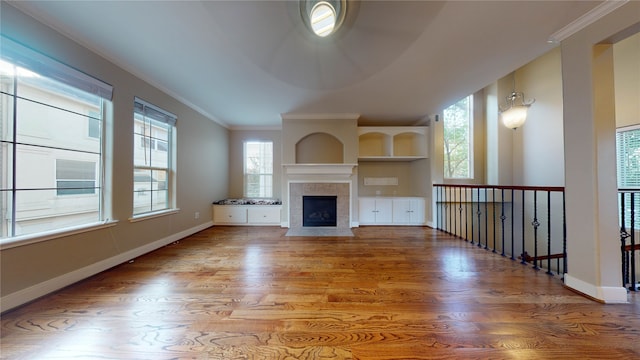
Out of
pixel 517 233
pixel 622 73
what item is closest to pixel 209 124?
pixel 622 73

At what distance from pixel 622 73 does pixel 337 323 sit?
5.24 metres

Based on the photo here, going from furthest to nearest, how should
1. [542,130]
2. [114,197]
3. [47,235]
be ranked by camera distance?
[542,130] → [114,197] → [47,235]

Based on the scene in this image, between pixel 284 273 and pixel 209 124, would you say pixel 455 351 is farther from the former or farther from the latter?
pixel 209 124

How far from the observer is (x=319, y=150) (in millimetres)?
5305

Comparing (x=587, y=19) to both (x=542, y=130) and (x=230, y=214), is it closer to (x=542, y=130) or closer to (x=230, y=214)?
(x=542, y=130)

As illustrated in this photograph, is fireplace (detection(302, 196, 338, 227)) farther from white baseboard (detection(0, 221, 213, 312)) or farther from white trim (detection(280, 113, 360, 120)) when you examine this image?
white baseboard (detection(0, 221, 213, 312))

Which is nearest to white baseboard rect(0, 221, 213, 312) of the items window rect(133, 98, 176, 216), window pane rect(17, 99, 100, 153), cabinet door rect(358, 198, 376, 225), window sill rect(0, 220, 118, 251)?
window sill rect(0, 220, 118, 251)

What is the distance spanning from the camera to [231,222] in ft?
16.5

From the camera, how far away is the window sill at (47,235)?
5.56ft

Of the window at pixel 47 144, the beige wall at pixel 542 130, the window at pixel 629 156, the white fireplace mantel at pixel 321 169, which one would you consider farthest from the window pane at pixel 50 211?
the beige wall at pixel 542 130

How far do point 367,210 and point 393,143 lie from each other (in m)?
1.71

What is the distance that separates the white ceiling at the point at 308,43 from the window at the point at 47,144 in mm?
447

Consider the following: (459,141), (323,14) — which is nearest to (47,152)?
(323,14)

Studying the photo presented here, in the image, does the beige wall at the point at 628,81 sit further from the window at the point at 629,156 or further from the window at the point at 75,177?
the window at the point at 75,177
